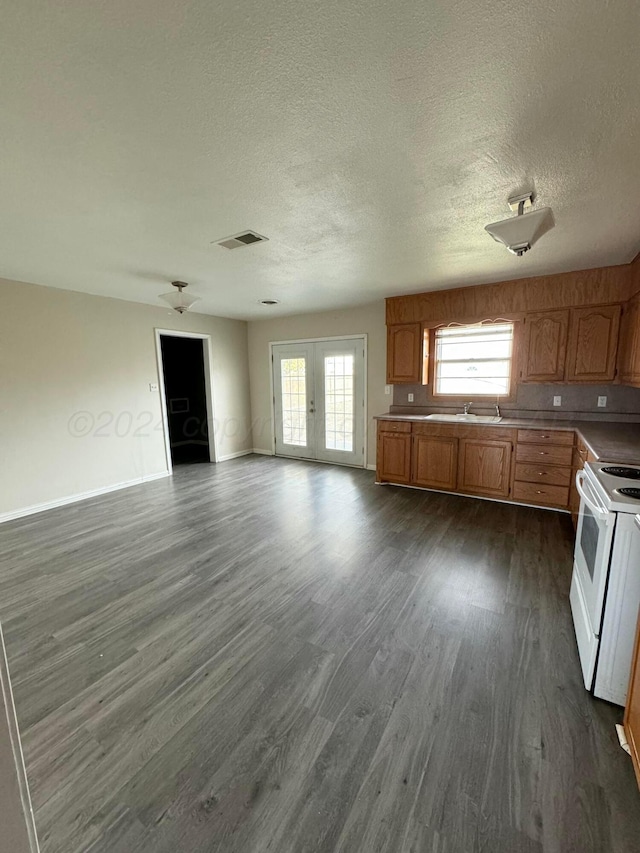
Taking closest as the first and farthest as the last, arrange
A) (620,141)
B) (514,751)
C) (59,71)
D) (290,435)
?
(59,71), (514,751), (620,141), (290,435)

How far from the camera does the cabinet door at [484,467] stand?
3.96 metres

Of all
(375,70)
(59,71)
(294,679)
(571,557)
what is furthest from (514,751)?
(59,71)

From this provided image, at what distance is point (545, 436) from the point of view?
367 cm

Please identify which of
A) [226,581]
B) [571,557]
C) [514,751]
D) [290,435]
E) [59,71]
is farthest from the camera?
[290,435]

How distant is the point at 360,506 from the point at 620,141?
11.2 feet

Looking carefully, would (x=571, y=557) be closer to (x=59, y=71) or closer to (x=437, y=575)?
(x=437, y=575)

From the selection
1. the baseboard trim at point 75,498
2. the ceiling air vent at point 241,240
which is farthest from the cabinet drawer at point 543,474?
the baseboard trim at point 75,498

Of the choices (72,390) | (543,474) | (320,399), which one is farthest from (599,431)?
(72,390)

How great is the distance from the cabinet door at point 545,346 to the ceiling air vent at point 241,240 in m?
3.07

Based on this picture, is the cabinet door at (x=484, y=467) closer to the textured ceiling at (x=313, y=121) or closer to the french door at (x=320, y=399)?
the french door at (x=320, y=399)

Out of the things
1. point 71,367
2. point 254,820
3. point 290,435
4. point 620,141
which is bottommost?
point 254,820

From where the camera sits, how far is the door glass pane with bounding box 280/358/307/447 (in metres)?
6.13

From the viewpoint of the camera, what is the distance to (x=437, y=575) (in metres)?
2.66

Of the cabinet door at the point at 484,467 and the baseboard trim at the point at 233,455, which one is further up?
the cabinet door at the point at 484,467
